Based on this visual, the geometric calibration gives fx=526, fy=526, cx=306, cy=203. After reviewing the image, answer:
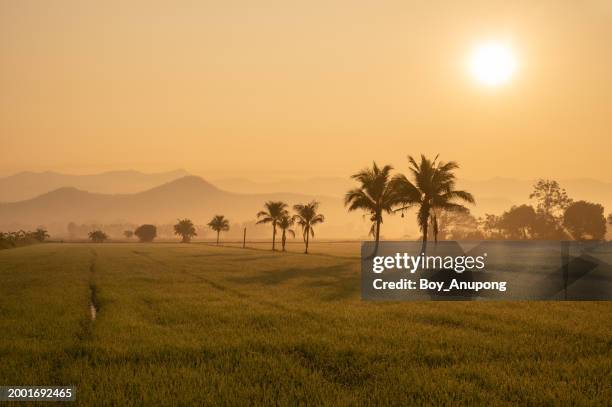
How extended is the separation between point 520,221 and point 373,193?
103m

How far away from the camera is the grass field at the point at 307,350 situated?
35.1ft

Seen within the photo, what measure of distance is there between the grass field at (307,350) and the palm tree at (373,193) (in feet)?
126

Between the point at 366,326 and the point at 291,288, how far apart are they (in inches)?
483

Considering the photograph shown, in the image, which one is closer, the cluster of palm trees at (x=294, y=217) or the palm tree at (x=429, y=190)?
the palm tree at (x=429, y=190)

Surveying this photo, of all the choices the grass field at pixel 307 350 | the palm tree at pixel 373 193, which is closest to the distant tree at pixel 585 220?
the palm tree at pixel 373 193

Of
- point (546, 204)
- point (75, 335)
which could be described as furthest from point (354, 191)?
Answer: point (546, 204)

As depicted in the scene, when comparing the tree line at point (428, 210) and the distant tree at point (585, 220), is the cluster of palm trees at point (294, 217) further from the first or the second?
the distant tree at point (585, 220)

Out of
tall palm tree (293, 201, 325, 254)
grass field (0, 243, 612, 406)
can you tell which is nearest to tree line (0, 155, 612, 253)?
tall palm tree (293, 201, 325, 254)

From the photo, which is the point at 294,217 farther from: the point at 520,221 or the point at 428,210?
the point at 520,221

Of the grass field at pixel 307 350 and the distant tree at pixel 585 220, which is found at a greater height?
the distant tree at pixel 585 220

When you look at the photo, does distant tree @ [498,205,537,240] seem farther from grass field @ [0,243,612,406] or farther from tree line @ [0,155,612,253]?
grass field @ [0,243,612,406]

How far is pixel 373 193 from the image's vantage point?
63688mm

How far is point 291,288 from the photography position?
97.5 ft

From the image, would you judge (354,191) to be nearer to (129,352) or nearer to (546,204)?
→ (129,352)
